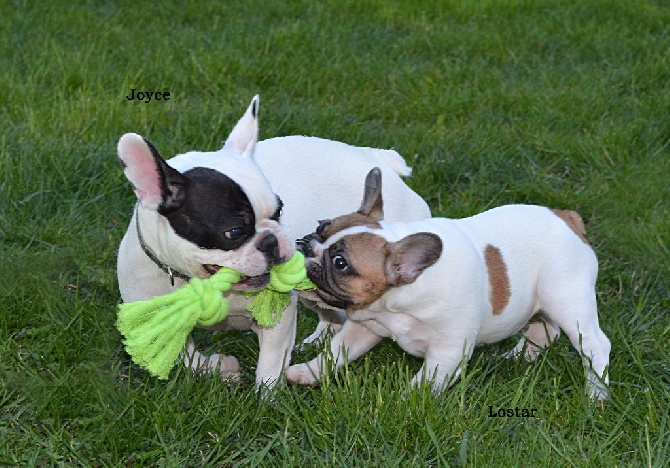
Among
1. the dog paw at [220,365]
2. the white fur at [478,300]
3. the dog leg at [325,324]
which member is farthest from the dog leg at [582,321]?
the dog paw at [220,365]

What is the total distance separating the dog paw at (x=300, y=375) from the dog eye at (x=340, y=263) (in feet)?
1.95

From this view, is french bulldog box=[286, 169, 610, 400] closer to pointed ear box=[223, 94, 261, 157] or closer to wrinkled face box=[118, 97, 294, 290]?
wrinkled face box=[118, 97, 294, 290]

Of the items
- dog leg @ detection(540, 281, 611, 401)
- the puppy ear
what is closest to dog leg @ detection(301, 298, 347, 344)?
dog leg @ detection(540, 281, 611, 401)

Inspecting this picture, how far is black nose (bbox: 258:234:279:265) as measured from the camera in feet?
13.3

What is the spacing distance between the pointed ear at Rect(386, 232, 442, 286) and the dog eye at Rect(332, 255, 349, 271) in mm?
188

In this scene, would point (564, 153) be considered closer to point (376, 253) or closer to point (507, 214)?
point (507, 214)

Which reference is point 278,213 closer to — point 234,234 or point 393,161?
point 234,234

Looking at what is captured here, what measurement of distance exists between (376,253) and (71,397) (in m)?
1.43

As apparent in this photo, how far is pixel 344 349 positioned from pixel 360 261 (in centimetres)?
52

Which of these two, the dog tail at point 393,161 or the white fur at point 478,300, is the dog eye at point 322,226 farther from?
the dog tail at point 393,161

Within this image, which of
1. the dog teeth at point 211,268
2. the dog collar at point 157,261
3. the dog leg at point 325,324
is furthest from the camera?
the dog leg at point 325,324

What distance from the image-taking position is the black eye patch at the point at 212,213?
13.0ft

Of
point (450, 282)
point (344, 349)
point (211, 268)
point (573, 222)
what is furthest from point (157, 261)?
point (573, 222)

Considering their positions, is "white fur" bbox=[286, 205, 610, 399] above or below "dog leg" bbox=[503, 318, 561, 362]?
above
